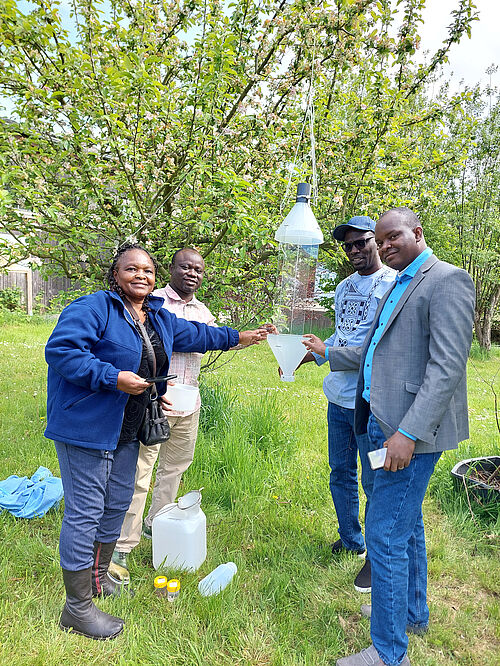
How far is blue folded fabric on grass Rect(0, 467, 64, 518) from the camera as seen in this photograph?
3.36 m

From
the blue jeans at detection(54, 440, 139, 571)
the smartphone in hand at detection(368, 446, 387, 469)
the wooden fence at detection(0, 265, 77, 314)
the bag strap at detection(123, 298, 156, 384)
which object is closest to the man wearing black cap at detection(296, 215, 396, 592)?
the smartphone in hand at detection(368, 446, 387, 469)

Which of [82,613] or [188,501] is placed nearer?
[82,613]

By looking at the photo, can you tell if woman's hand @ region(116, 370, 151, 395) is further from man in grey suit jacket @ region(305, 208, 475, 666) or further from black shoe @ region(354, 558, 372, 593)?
black shoe @ region(354, 558, 372, 593)

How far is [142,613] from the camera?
8.18ft

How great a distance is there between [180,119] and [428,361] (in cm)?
298

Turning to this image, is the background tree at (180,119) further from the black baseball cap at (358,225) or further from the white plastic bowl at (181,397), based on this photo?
the white plastic bowl at (181,397)

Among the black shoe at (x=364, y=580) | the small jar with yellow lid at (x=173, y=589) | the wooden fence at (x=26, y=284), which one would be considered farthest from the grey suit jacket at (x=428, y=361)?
the wooden fence at (x=26, y=284)

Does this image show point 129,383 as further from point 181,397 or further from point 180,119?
point 180,119

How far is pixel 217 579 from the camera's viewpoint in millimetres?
2748

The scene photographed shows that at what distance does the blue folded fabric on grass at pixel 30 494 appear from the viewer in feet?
11.0

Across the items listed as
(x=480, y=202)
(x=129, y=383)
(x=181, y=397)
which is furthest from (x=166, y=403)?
(x=480, y=202)

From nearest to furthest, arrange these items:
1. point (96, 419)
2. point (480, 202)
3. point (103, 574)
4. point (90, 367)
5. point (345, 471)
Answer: point (90, 367) < point (96, 419) < point (103, 574) < point (345, 471) < point (480, 202)

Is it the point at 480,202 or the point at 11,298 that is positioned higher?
the point at 480,202

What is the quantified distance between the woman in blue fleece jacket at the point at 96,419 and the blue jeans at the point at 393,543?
3.99ft
